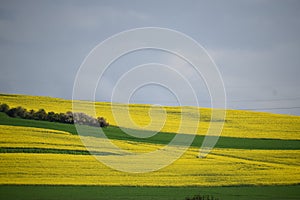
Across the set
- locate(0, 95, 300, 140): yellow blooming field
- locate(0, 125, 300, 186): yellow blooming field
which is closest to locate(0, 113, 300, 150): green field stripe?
locate(0, 95, 300, 140): yellow blooming field

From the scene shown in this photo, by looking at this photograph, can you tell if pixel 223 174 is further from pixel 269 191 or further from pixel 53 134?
pixel 53 134

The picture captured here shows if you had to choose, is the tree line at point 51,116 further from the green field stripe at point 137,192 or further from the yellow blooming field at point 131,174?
the green field stripe at point 137,192

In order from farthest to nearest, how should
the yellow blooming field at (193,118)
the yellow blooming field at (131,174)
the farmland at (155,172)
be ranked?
the yellow blooming field at (193,118) → the yellow blooming field at (131,174) → the farmland at (155,172)

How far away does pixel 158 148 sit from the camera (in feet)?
116

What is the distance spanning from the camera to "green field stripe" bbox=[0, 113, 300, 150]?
1451 inches

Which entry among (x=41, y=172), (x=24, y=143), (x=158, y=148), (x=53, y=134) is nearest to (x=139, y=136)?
(x=158, y=148)

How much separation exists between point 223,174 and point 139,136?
8778 millimetres

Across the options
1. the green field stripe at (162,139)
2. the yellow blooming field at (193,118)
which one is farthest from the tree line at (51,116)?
the yellow blooming field at (193,118)

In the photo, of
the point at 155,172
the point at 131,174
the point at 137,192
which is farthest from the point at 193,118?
the point at 137,192

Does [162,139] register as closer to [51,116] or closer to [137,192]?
[51,116]

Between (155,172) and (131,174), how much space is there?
143 cm

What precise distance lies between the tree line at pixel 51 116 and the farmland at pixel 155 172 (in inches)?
27.3

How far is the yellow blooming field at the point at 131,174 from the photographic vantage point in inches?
1076

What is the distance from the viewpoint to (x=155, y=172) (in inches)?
1177
